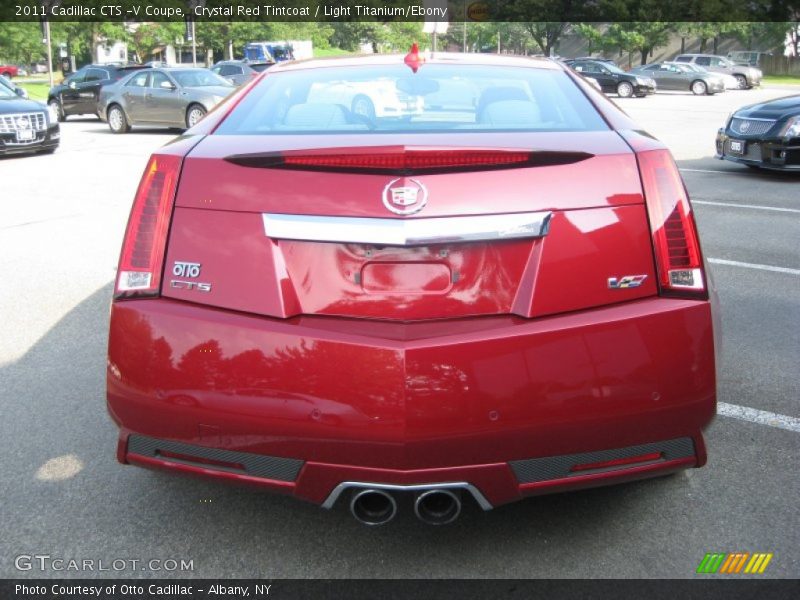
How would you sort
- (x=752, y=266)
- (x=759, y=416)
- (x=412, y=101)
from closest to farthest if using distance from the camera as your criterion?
(x=412, y=101)
(x=759, y=416)
(x=752, y=266)

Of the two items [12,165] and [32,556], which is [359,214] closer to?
[32,556]

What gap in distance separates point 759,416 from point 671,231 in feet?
5.50

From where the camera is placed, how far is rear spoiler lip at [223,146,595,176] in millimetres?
2539

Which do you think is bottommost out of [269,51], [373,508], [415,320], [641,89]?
[641,89]

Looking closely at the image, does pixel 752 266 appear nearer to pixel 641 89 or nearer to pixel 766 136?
pixel 766 136

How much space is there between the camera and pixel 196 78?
20.3m

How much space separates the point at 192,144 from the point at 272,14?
Result: 6510cm

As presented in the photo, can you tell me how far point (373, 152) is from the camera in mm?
2562

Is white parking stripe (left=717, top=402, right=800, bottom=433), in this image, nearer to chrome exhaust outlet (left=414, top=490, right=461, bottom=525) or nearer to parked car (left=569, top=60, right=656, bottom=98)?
chrome exhaust outlet (left=414, top=490, right=461, bottom=525)

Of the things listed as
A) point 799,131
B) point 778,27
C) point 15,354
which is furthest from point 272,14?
point 15,354

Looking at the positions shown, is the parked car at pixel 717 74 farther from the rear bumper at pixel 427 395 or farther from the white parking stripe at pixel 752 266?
the rear bumper at pixel 427 395

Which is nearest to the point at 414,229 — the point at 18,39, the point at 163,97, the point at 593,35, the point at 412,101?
the point at 412,101

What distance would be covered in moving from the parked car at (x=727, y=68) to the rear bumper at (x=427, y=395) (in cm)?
4253
